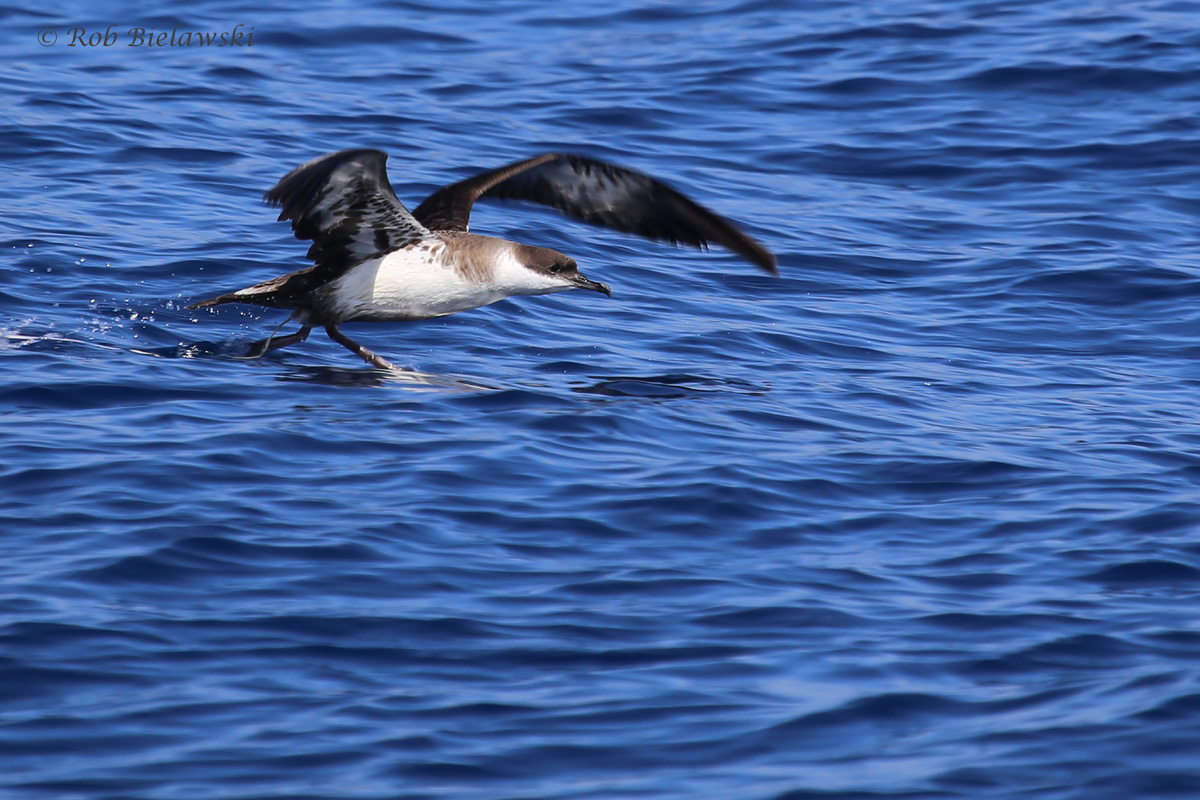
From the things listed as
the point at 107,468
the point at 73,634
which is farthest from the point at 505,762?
the point at 107,468

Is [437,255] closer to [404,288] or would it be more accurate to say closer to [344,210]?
[404,288]

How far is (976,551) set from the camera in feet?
22.9

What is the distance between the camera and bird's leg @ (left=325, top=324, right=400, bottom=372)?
968 centimetres

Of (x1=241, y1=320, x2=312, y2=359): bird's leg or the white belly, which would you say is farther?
(x1=241, y1=320, x2=312, y2=359): bird's leg

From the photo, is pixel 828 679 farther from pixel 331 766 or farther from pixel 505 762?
pixel 331 766

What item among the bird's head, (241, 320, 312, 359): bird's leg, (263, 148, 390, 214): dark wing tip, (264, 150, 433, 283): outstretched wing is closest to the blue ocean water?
(241, 320, 312, 359): bird's leg

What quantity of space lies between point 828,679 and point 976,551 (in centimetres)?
159

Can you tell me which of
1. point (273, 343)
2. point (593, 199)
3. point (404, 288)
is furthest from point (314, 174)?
point (593, 199)

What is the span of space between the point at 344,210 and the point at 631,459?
2517 mm

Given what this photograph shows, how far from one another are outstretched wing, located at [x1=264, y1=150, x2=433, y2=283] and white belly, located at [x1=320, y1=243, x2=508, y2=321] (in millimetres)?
97

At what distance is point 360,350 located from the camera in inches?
386
